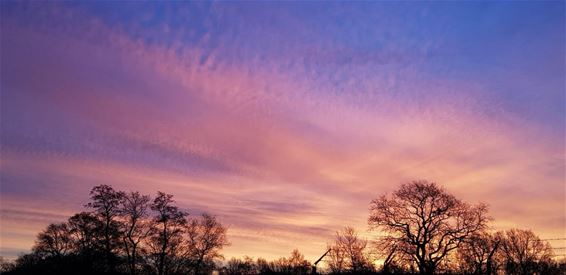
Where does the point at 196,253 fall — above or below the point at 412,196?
below

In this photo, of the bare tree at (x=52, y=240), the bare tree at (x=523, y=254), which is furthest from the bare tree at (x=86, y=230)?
the bare tree at (x=523, y=254)

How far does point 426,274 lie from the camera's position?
49656 mm

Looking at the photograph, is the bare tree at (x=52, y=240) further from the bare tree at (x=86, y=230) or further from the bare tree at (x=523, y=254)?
the bare tree at (x=523, y=254)

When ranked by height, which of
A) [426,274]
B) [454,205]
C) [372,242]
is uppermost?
[454,205]

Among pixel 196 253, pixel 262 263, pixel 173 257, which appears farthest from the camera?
pixel 262 263

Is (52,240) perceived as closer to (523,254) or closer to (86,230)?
(86,230)

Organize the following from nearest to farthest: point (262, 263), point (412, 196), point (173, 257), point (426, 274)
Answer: point (426, 274)
point (412, 196)
point (173, 257)
point (262, 263)

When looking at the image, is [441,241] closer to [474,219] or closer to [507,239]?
[474,219]

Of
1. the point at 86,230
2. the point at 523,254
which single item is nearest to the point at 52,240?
the point at 86,230

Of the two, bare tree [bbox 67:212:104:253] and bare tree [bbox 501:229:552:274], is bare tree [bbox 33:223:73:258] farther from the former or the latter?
bare tree [bbox 501:229:552:274]

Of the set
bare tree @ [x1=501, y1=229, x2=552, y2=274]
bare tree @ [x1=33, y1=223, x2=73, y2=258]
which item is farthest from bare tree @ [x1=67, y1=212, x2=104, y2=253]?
bare tree @ [x1=501, y1=229, x2=552, y2=274]

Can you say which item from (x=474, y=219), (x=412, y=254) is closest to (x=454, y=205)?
(x=474, y=219)

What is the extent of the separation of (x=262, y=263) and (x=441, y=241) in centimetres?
11559

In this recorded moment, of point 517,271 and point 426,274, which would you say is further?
point 517,271
